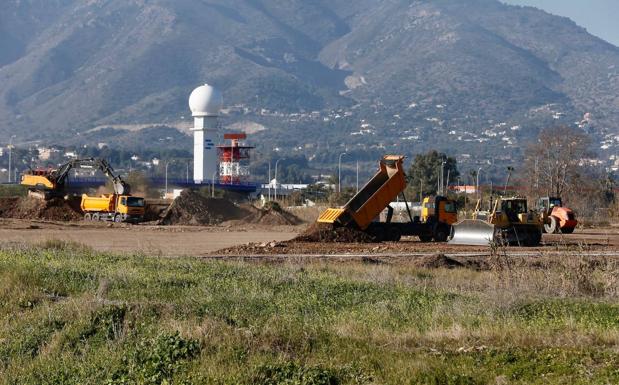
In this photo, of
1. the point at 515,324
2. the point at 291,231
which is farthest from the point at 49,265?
the point at 291,231

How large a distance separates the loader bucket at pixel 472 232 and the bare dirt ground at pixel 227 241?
0.59 m

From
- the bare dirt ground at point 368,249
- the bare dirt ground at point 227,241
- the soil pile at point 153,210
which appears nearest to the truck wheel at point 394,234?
the bare dirt ground at point 227,241

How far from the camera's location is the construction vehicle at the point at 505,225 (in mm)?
38531

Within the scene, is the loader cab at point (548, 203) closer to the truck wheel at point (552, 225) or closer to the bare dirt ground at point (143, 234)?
the truck wheel at point (552, 225)

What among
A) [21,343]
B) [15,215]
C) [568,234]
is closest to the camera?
[21,343]

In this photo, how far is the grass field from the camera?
12.2m

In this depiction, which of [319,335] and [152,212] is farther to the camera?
[152,212]

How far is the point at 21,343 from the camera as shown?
14422mm

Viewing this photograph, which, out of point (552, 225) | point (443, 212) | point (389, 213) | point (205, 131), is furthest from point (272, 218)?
point (205, 131)

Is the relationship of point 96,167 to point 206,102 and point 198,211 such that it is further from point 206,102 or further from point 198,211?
point 206,102

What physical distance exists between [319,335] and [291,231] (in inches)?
1616

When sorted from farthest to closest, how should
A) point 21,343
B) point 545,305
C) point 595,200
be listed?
point 595,200 < point 545,305 < point 21,343

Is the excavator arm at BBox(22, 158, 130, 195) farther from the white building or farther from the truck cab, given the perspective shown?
the white building

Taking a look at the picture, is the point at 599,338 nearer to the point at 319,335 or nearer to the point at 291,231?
the point at 319,335
